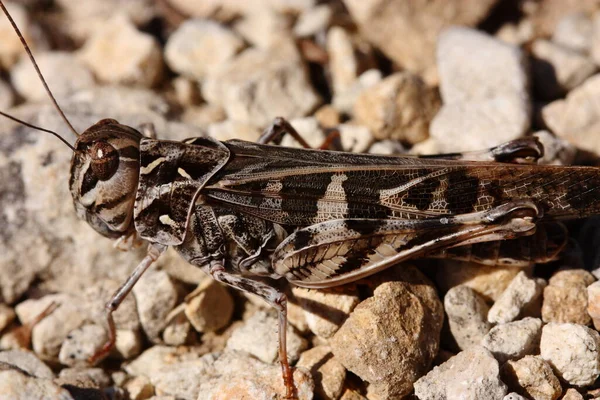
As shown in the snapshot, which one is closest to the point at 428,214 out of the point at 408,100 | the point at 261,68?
the point at 408,100

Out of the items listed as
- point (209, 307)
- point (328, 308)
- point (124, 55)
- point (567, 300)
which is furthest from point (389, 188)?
point (124, 55)

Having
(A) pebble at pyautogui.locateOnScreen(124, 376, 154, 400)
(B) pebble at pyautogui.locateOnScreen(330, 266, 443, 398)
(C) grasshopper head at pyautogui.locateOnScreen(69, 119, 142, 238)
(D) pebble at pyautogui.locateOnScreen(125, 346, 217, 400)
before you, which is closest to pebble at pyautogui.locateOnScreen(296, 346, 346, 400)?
(B) pebble at pyautogui.locateOnScreen(330, 266, 443, 398)

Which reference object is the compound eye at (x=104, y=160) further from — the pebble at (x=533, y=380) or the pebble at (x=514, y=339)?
the pebble at (x=533, y=380)

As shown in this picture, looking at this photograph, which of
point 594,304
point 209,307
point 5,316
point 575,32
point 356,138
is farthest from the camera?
point 575,32

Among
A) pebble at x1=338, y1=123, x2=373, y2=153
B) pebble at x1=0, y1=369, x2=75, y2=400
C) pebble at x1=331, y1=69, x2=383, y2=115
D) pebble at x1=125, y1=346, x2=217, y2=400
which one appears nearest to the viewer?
pebble at x1=0, y1=369, x2=75, y2=400

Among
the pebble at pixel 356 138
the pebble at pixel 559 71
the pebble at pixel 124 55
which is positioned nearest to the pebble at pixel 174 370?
the pebble at pixel 356 138

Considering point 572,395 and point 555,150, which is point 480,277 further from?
point 555,150

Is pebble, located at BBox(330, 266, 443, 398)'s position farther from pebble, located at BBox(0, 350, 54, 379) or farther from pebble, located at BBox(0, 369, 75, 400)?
pebble, located at BBox(0, 350, 54, 379)
